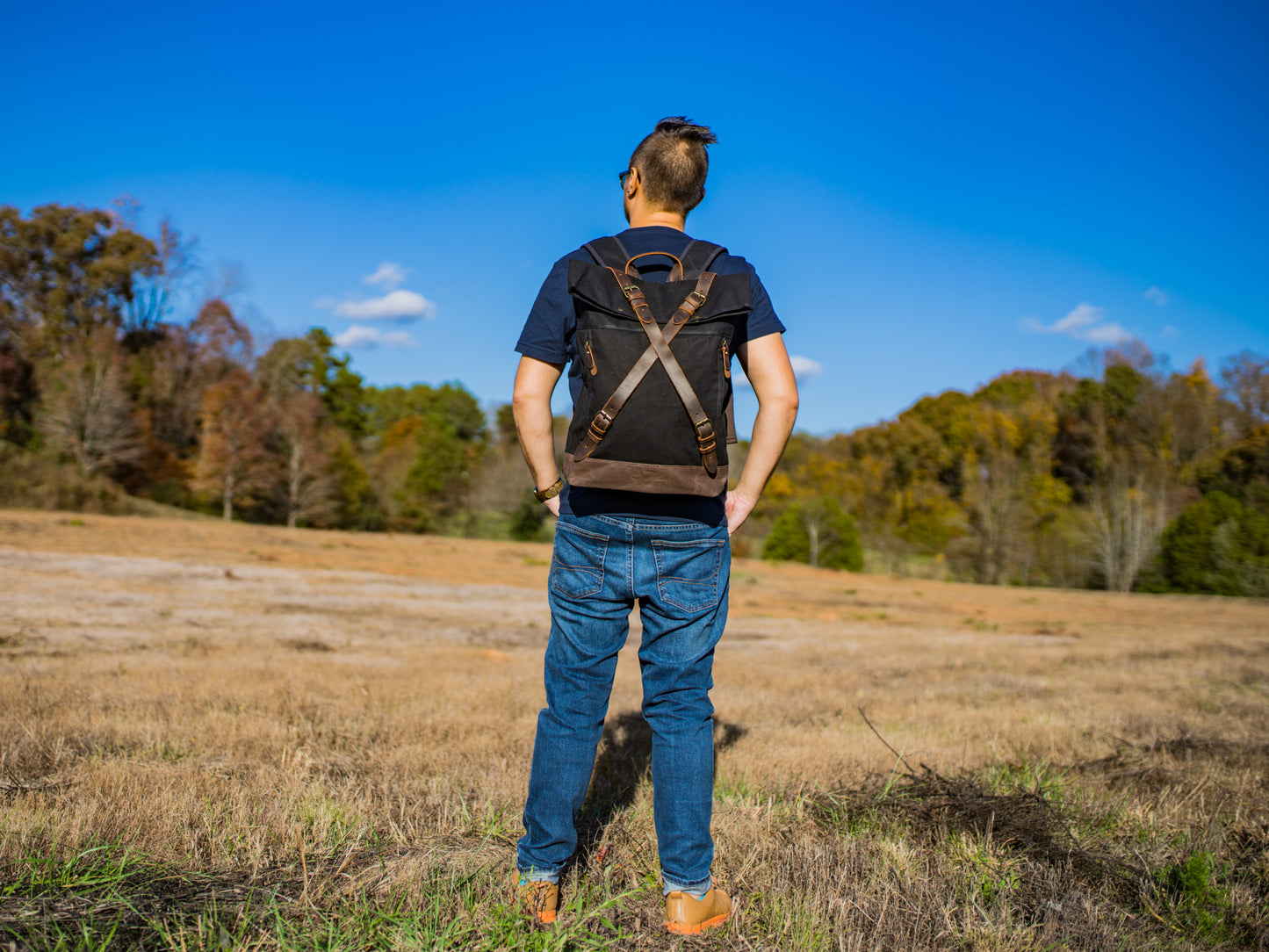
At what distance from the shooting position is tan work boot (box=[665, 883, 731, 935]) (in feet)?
6.66

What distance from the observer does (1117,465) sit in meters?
36.1

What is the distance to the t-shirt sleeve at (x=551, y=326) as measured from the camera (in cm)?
218

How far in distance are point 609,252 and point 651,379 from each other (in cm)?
45

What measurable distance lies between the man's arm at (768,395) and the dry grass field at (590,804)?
49.4 inches

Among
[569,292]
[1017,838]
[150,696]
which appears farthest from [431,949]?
[150,696]

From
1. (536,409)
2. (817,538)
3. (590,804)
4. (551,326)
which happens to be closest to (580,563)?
(536,409)

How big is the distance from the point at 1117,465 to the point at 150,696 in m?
41.2

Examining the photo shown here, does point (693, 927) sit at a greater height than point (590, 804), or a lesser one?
greater

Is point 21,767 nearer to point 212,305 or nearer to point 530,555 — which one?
point 530,555

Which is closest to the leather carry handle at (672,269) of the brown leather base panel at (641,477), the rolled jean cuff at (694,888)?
the brown leather base panel at (641,477)

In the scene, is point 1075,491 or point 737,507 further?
point 1075,491

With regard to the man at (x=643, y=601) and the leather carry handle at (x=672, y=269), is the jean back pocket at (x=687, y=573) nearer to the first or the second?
the man at (x=643, y=601)

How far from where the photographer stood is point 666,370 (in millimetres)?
2006

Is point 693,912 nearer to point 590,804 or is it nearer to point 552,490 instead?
point 590,804
